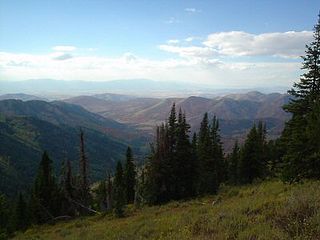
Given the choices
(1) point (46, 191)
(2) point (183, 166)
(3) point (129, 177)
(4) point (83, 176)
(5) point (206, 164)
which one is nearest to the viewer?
(4) point (83, 176)

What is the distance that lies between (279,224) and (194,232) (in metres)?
2.39

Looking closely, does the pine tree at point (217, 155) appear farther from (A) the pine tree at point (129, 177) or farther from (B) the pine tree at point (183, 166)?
(A) the pine tree at point (129, 177)

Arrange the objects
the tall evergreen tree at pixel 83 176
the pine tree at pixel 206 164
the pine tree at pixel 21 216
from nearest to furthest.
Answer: the tall evergreen tree at pixel 83 176 → the pine tree at pixel 206 164 → the pine tree at pixel 21 216

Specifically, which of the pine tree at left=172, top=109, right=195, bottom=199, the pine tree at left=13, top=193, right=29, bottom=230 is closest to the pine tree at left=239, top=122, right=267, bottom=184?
the pine tree at left=172, top=109, right=195, bottom=199

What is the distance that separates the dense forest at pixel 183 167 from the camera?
2198 centimetres

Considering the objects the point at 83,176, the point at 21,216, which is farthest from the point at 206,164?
the point at 21,216

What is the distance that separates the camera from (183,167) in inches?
1751

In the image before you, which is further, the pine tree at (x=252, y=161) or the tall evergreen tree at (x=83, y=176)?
the pine tree at (x=252, y=161)

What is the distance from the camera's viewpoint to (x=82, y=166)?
42.9 metres

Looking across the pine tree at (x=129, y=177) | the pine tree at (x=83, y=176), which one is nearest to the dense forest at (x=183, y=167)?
the pine tree at (x=83, y=176)

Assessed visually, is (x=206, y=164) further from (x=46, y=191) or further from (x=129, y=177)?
(x=46, y=191)

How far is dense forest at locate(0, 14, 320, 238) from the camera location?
21984mm

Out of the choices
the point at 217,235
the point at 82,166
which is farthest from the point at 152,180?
the point at 217,235

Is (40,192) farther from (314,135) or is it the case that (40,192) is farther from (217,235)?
(217,235)
